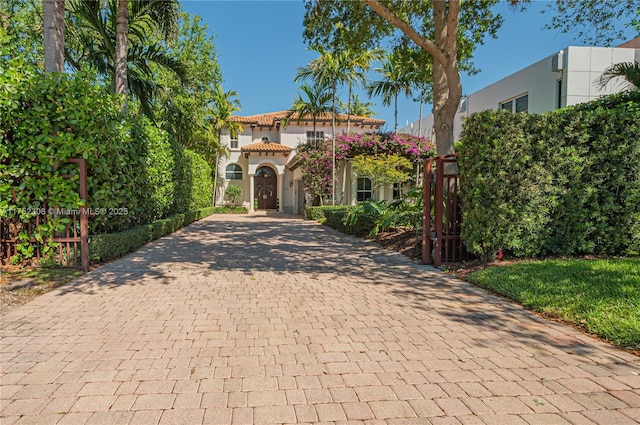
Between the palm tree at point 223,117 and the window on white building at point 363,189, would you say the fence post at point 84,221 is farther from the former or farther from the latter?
the palm tree at point 223,117

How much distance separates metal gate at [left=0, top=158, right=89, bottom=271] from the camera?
604 cm

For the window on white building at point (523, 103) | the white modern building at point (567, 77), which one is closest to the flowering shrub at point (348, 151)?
the window on white building at point (523, 103)

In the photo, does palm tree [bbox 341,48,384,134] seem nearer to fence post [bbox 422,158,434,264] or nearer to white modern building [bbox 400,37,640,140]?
white modern building [bbox 400,37,640,140]

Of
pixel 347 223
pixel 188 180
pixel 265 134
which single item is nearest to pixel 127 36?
pixel 188 180

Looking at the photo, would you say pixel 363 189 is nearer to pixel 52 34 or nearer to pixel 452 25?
pixel 452 25

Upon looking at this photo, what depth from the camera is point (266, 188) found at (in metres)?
29.0

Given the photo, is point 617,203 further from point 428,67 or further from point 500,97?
point 500,97

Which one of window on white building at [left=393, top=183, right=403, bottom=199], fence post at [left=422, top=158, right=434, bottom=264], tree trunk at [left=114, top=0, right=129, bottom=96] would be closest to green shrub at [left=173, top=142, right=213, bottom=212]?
tree trunk at [left=114, top=0, right=129, bottom=96]

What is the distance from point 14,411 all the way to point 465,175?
251 inches

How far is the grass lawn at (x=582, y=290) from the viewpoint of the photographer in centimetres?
362

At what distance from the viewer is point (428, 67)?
400 inches

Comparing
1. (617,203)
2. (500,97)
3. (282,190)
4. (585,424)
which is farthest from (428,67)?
(282,190)

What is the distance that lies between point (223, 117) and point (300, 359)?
25.5 meters

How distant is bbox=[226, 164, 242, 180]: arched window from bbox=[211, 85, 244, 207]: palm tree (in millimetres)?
1132
